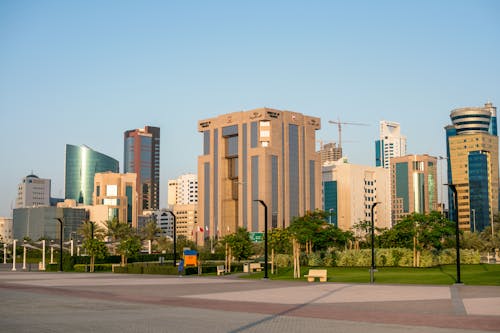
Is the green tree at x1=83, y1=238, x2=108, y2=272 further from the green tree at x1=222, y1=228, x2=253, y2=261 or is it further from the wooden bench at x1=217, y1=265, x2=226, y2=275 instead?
the wooden bench at x1=217, y1=265, x2=226, y2=275

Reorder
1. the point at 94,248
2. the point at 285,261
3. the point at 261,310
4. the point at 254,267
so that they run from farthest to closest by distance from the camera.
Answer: the point at 94,248
the point at 285,261
the point at 254,267
the point at 261,310

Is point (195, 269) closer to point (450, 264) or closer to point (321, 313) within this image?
point (450, 264)

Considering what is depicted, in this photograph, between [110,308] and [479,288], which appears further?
[479,288]

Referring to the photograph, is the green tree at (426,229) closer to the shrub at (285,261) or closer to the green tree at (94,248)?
the shrub at (285,261)

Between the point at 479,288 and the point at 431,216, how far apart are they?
38.2 metres

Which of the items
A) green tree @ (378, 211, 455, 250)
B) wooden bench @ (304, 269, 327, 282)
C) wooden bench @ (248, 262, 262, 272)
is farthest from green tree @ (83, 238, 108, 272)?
wooden bench @ (304, 269, 327, 282)

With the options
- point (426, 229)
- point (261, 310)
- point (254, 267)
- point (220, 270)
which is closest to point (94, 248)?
point (220, 270)

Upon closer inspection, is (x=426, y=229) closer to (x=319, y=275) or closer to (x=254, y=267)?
(x=254, y=267)

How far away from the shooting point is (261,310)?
27.1 m

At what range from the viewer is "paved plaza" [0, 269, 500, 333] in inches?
838

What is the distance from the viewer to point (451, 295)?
3250 cm

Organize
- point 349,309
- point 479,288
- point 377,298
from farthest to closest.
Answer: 1. point 479,288
2. point 377,298
3. point 349,309

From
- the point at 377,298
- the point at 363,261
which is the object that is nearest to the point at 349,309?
the point at 377,298

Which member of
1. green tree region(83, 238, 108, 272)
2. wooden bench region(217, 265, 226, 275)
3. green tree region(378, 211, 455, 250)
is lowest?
wooden bench region(217, 265, 226, 275)
